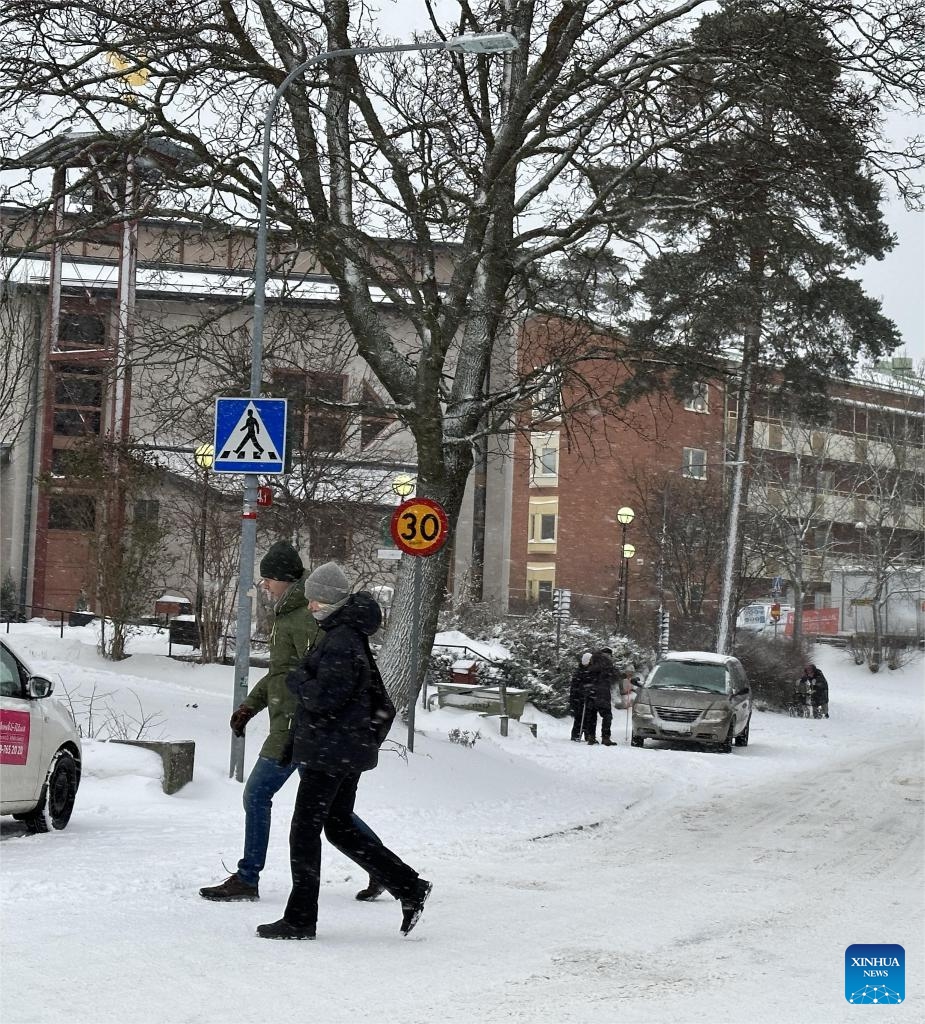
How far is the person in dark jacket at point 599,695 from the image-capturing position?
982 inches

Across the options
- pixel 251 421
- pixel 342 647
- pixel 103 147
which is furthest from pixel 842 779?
pixel 342 647

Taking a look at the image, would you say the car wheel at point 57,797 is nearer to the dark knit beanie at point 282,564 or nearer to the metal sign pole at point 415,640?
the dark knit beanie at point 282,564

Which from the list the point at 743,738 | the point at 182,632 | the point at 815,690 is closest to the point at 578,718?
the point at 743,738

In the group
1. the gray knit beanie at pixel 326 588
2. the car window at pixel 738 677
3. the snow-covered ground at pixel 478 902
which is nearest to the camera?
the snow-covered ground at pixel 478 902

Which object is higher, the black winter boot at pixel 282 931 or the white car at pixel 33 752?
the white car at pixel 33 752

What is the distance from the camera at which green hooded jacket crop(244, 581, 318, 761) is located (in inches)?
315

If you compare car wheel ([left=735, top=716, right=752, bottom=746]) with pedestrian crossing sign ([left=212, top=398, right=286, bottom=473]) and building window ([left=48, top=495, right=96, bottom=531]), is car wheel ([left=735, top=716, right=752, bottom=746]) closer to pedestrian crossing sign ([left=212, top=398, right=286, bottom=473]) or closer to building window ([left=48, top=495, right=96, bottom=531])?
building window ([left=48, top=495, right=96, bottom=531])

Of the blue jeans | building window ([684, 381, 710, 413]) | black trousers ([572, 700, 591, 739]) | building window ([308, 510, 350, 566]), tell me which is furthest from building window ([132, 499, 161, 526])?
the blue jeans

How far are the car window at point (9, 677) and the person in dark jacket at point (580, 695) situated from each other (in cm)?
1529

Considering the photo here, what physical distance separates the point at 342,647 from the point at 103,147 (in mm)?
11482

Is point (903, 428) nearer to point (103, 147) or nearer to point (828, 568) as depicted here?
point (828, 568)

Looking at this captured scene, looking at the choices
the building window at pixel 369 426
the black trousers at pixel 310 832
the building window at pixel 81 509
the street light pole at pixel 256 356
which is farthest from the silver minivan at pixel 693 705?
the black trousers at pixel 310 832

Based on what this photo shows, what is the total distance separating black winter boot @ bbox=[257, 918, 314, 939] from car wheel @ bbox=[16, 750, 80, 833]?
393 cm

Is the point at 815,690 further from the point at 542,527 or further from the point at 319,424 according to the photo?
the point at 542,527
